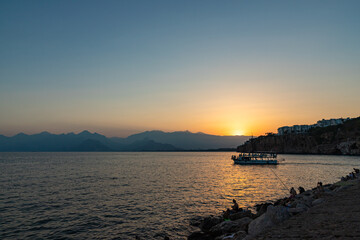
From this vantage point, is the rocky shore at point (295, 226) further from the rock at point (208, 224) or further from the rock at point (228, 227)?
the rock at point (208, 224)

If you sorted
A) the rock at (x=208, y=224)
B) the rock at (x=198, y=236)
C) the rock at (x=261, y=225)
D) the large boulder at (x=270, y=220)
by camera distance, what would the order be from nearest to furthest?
1. the rock at (x=261, y=225)
2. the large boulder at (x=270, y=220)
3. the rock at (x=198, y=236)
4. the rock at (x=208, y=224)

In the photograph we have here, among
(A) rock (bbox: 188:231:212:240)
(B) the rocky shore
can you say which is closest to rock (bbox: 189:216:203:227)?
(B) the rocky shore

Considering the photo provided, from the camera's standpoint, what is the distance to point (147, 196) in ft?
109

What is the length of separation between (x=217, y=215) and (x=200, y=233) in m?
5.93

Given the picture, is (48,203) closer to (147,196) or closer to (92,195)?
(92,195)

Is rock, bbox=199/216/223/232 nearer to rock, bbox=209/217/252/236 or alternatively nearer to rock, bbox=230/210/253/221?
rock, bbox=209/217/252/236

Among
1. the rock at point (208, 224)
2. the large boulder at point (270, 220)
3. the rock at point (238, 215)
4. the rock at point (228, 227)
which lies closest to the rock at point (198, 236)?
the rock at point (228, 227)

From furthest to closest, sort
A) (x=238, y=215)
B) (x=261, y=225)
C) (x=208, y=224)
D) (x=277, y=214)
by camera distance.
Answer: (x=238, y=215)
(x=208, y=224)
(x=277, y=214)
(x=261, y=225)

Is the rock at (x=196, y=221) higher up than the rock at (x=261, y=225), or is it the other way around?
the rock at (x=261, y=225)

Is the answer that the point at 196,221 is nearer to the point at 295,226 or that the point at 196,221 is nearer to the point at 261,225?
the point at 261,225

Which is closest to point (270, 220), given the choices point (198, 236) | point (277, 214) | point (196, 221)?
point (277, 214)

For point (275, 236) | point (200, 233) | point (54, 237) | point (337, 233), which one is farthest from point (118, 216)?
point (337, 233)

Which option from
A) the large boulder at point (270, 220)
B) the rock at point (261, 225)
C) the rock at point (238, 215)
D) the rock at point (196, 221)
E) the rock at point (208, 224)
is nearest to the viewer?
the rock at point (261, 225)

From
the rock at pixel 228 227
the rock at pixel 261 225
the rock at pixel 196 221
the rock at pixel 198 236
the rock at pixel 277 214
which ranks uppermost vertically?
the rock at pixel 277 214
